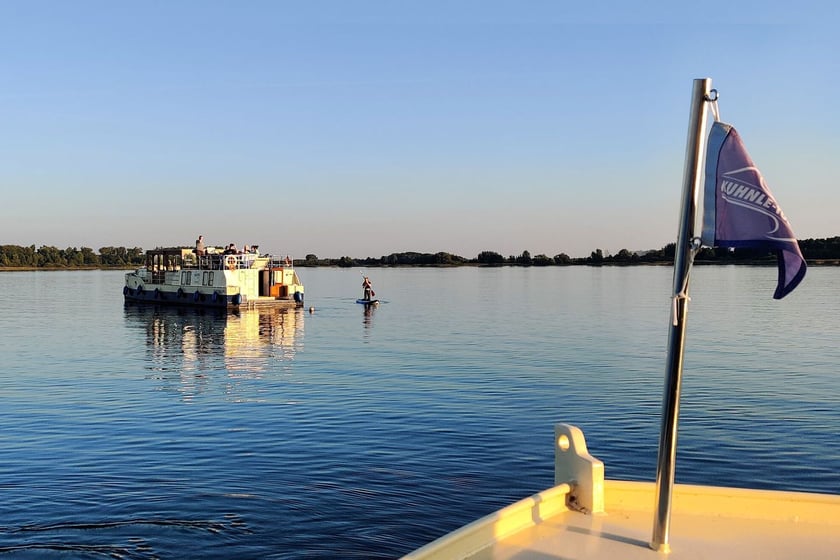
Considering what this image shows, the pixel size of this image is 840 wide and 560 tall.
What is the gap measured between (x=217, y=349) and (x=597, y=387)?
74.1ft

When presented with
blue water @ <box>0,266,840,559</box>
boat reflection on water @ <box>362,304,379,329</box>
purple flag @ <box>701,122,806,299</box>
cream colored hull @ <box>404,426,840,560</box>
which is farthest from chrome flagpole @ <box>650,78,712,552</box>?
boat reflection on water @ <box>362,304,379,329</box>

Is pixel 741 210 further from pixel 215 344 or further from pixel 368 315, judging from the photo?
pixel 368 315

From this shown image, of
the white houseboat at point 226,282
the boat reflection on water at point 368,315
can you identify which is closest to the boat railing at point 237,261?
the white houseboat at point 226,282

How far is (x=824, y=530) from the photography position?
6426 millimetres

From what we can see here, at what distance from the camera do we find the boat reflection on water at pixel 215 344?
30.6m

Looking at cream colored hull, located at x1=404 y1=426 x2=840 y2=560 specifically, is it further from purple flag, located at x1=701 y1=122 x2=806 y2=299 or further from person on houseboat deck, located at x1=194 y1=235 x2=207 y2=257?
person on houseboat deck, located at x1=194 y1=235 x2=207 y2=257

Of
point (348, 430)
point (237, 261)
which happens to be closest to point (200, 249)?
point (237, 261)

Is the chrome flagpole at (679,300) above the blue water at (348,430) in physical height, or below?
above

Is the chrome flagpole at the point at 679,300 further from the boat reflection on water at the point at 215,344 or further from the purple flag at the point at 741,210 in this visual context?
the boat reflection on water at the point at 215,344

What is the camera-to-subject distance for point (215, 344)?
4381cm

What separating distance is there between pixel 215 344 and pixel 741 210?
41.0 metres

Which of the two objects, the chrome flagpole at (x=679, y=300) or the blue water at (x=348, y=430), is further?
the blue water at (x=348, y=430)

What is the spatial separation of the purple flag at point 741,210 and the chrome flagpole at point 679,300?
102mm

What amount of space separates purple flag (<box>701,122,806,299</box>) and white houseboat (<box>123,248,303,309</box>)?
6330 cm
